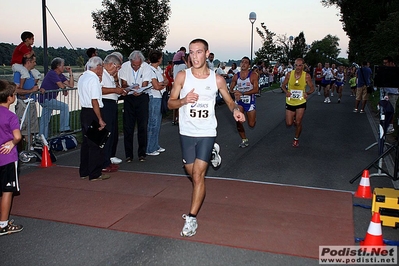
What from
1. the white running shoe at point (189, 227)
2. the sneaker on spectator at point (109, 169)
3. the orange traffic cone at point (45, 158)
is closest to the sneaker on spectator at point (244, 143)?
the sneaker on spectator at point (109, 169)

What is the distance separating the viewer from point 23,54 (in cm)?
928

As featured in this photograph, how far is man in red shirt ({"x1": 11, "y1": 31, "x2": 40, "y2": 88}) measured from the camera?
9.09 meters


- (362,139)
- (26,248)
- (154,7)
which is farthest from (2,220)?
(154,7)

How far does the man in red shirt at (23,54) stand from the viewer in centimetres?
909

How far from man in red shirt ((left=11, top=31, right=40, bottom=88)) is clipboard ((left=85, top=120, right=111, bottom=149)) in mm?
2974

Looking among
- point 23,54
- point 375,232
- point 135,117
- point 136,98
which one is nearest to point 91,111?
point 136,98

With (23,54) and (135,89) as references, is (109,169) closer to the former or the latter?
(135,89)

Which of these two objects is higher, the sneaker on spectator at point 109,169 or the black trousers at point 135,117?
the black trousers at point 135,117

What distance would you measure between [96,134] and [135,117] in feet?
5.82

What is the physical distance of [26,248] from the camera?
4.64m

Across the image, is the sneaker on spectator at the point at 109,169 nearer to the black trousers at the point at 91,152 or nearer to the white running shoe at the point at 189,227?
the black trousers at the point at 91,152

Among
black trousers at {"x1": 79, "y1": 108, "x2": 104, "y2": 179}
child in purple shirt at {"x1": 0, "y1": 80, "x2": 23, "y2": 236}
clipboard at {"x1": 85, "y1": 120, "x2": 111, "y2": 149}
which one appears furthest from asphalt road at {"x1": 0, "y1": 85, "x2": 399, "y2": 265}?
clipboard at {"x1": 85, "y1": 120, "x2": 111, "y2": 149}

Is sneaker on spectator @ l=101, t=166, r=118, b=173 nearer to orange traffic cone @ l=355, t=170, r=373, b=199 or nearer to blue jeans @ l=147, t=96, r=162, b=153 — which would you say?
blue jeans @ l=147, t=96, r=162, b=153

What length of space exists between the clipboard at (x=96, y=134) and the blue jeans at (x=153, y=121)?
2.12 m
